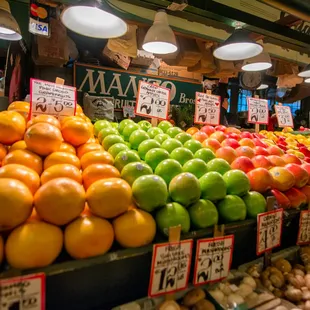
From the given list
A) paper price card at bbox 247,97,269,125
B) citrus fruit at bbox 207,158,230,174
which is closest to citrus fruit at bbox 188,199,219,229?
citrus fruit at bbox 207,158,230,174

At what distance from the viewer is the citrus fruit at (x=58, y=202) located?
849mm

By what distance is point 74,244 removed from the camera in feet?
2.74

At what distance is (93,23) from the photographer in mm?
2070

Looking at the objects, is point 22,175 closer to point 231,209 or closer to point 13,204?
point 13,204

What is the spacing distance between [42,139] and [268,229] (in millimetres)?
1131

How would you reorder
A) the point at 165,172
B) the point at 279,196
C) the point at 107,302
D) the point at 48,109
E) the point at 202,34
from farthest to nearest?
1. the point at 202,34
2. the point at 48,109
3. the point at 279,196
4. the point at 165,172
5. the point at 107,302

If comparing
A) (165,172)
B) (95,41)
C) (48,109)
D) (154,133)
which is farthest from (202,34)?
(165,172)

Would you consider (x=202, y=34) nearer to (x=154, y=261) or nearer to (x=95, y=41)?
(x=95, y=41)

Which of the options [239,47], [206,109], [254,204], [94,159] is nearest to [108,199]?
[94,159]

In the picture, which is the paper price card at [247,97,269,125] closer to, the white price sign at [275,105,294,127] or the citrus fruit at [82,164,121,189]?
the white price sign at [275,105,294,127]

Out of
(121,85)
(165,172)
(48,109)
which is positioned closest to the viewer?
(165,172)

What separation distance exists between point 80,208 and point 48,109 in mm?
953

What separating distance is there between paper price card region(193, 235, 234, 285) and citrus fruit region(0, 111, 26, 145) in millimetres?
988

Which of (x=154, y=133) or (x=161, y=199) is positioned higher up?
(x=154, y=133)
